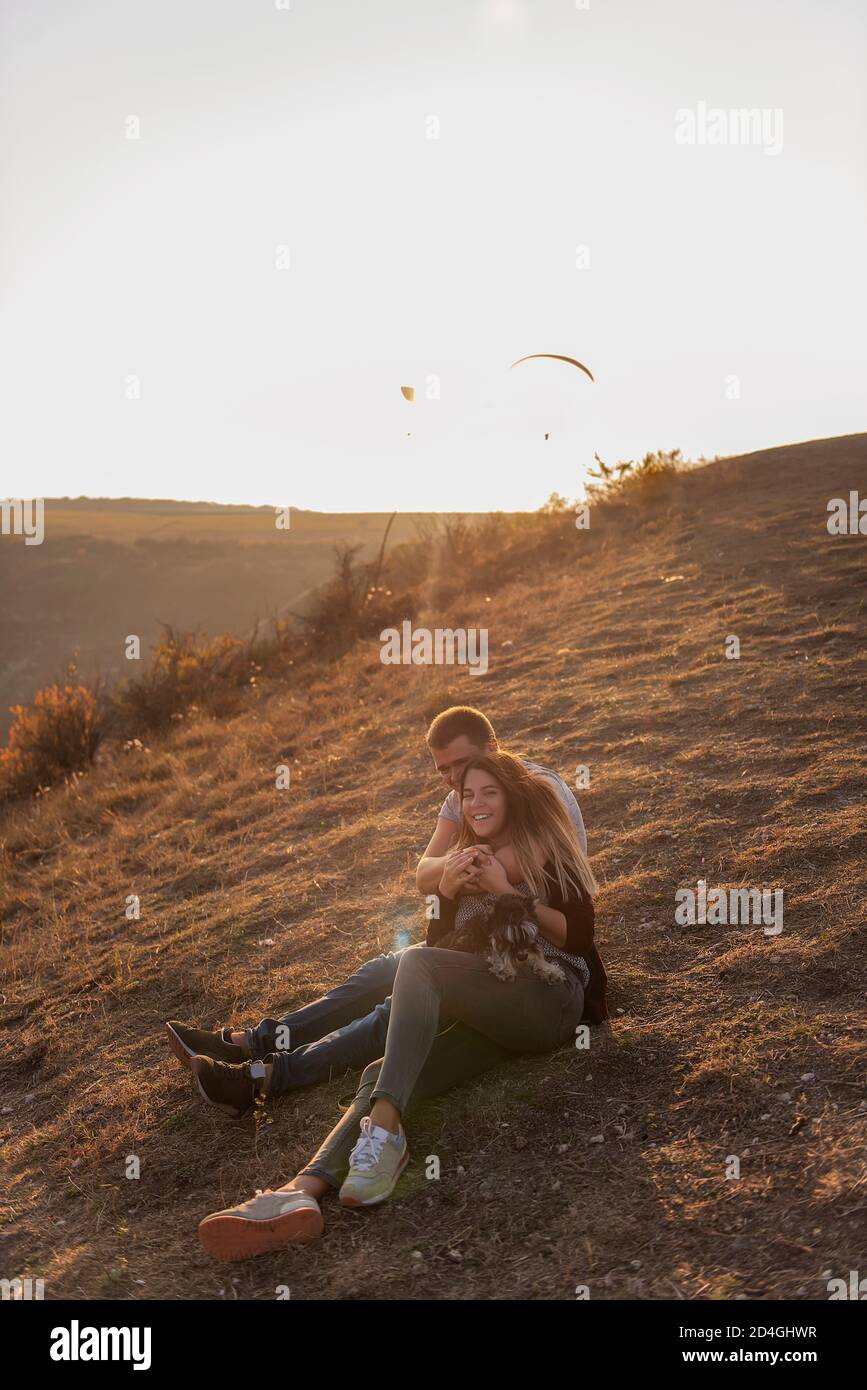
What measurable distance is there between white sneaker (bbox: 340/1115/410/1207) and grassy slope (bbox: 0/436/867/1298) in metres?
0.09

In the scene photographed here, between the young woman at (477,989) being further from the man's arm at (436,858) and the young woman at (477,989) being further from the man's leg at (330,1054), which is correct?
the man's leg at (330,1054)

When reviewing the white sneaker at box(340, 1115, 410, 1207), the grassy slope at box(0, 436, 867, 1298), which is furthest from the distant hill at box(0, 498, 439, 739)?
the white sneaker at box(340, 1115, 410, 1207)

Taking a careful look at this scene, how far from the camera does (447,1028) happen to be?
4062 mm

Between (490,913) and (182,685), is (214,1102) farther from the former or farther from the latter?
(182,685)

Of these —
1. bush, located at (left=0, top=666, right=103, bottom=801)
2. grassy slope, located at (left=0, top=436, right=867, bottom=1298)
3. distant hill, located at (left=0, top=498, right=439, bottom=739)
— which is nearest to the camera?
grassy slope, located at (left=0, top=436, right=867, bottom=1298)

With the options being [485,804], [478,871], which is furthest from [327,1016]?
[485,804]

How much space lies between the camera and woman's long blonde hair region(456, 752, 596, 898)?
3.84 metres

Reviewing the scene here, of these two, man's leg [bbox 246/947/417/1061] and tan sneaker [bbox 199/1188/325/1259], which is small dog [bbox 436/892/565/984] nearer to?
man's leg [bbox 246/947/417/1061]

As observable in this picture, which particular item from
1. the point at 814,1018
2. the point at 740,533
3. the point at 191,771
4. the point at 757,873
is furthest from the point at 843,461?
the point at 814,1018

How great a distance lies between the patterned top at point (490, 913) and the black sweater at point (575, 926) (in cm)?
3

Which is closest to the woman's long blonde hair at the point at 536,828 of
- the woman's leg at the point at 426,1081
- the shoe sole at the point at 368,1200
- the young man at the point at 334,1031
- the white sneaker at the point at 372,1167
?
the young man at the point at 334,1031

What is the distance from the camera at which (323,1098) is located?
4266 millimetres

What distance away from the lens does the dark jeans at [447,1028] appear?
11.6ft
